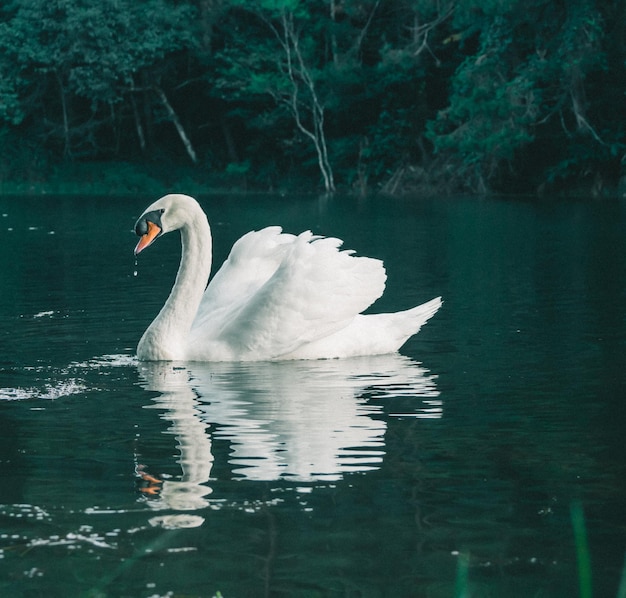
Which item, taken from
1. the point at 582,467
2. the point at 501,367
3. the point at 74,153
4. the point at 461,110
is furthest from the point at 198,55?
the point at 582,467

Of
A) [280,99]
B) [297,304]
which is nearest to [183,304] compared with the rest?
[297,304]

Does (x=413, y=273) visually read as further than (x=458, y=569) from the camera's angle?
Yes

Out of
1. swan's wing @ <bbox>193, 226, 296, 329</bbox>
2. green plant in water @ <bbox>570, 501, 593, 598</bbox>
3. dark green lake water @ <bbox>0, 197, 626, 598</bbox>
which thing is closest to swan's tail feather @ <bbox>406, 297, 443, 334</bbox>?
dark green lake water @ <bbox>0, 197, 626, 598</bbox>

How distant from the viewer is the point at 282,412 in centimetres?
841

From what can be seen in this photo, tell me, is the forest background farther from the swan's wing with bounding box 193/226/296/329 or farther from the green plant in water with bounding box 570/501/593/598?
the green plant in water with bounding box 570/501/593/598

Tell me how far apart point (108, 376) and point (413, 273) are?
8358 millimetres

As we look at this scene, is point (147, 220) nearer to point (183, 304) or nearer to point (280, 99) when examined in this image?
point (183, 304)

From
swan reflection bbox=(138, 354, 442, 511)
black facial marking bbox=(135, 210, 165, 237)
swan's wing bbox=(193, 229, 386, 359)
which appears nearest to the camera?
swan reflection bbox=(138, 354, 442, 511)

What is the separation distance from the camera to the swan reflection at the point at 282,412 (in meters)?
6.82

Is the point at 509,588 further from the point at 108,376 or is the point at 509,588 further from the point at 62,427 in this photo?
the point at 108,376

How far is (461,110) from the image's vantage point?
43562 mm

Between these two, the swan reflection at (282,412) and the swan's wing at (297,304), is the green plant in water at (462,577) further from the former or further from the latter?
the swan's wing at (297,304)

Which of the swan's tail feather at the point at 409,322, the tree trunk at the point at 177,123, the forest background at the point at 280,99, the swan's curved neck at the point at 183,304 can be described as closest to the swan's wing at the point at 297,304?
the swan's curved neck at the point at 183,304

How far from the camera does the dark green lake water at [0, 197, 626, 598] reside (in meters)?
5.19
